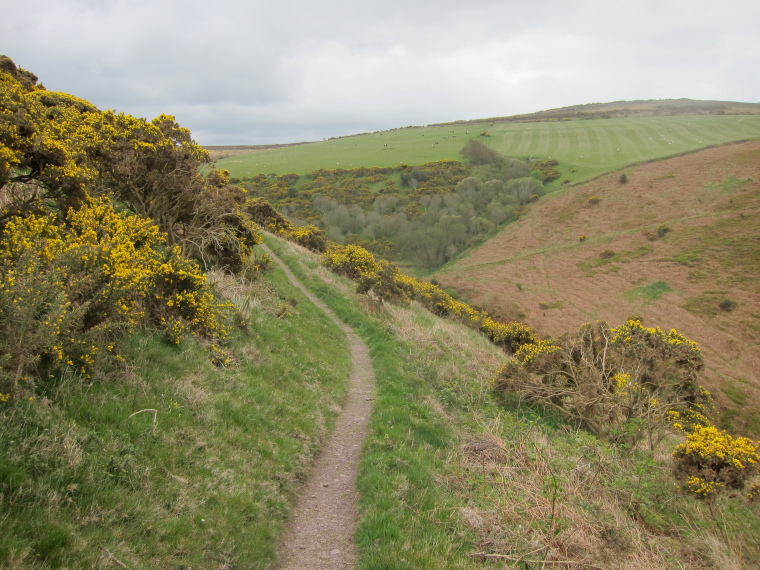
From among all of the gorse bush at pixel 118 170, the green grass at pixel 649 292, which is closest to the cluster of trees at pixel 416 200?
the green grass at pixel 649 292

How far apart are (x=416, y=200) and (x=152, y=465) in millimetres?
67921

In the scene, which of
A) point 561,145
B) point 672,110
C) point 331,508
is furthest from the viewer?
point 672,110

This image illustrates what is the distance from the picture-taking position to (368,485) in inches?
205

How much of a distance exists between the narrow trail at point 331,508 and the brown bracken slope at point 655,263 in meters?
25.1

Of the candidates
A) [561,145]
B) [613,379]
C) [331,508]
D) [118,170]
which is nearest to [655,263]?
[613,379]

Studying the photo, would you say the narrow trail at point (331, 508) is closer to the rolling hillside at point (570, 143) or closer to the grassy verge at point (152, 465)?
the grassy verge at point (152, 465)

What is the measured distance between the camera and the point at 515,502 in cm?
507

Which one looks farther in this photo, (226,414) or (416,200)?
(416,200)

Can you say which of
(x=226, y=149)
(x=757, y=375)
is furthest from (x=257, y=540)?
(x=226, y=149)

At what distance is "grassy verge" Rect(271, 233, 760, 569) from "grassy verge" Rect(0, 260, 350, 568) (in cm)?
119

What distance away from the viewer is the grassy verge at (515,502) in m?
4.26

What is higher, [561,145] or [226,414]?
[561,145]

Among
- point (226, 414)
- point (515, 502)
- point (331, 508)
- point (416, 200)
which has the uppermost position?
point (416, 200)

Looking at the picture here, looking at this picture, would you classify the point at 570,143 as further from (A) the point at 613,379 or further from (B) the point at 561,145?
(A) the point at 613,379
